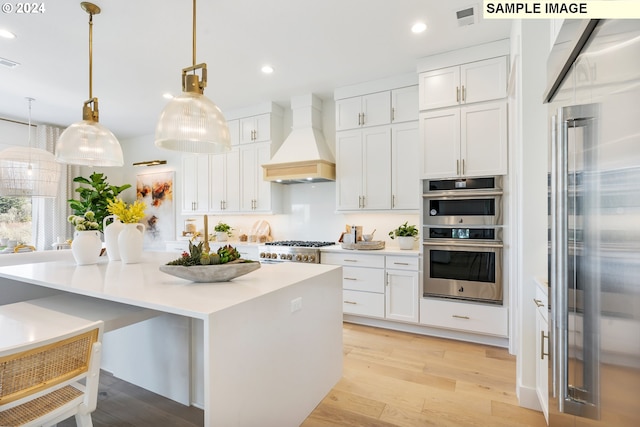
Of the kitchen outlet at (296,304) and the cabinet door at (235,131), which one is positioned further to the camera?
the cabinet door at (235,131)

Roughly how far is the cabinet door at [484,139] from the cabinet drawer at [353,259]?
50.9 inches

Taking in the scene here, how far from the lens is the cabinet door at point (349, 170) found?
391 cm

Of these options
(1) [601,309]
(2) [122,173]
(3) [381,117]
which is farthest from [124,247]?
(2) [122,173]

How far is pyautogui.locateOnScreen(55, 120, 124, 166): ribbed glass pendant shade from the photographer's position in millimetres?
2309

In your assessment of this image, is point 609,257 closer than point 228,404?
Yes

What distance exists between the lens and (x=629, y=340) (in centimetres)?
63

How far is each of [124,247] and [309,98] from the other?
2.94m

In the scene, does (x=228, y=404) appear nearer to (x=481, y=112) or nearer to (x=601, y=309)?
(x=601, y=309)

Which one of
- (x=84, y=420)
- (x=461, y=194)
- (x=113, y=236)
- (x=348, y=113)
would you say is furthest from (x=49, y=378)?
(x=348, y=113)

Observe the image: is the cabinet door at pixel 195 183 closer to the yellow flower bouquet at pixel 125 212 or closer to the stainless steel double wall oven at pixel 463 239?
the yellow flower bouquet at pixel 125 212

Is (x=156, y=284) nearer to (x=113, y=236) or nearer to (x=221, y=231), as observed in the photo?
(x=113, y=236)

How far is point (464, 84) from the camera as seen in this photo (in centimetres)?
320

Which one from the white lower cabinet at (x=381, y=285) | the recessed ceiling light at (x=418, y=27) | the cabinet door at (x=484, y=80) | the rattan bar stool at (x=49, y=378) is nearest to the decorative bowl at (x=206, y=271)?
the rattan bar stool at (x=49, y=378)

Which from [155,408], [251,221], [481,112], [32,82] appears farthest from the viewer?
[251,221]
